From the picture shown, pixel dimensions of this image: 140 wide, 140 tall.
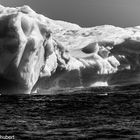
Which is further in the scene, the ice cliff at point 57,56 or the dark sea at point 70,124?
the ice cliff at point 57,56

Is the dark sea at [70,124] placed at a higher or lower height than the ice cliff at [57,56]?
higher

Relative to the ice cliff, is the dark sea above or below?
above

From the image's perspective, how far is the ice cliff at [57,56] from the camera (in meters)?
34.8

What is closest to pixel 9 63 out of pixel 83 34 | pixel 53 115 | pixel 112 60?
pixel 53 115

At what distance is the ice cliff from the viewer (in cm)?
3484

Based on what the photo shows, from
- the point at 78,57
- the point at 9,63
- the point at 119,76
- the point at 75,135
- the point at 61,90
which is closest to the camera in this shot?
the point at 75,135

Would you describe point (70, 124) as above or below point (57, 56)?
above

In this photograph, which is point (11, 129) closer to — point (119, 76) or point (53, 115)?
point (53, 115)

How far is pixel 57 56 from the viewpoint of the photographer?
4381 cm

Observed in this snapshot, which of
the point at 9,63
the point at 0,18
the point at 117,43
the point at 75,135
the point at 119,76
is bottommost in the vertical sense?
the point at 119,76

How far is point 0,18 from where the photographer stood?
1404 inches

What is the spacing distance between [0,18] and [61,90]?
1351 centimetres

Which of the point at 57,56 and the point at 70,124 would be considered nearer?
the point at 70,124

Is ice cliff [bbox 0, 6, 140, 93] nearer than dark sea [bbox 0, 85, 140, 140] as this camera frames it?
No
